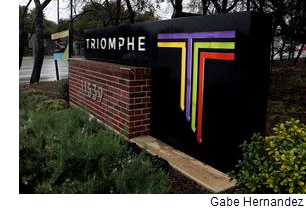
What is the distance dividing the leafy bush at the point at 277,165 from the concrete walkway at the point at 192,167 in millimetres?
316

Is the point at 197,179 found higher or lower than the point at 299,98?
lower

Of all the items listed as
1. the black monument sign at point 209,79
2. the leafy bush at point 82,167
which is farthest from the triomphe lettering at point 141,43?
the leafy bush at point 82,167

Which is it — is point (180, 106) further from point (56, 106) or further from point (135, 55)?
point (56, 106)

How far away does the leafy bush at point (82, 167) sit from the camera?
2887mm

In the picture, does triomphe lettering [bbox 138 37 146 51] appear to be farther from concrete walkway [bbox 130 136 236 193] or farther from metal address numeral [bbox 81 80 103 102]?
Answer: concrete walkway [bbox 130 136 236 193]

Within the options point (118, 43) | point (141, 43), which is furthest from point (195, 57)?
point (118, 43)

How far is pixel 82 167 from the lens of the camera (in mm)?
3232

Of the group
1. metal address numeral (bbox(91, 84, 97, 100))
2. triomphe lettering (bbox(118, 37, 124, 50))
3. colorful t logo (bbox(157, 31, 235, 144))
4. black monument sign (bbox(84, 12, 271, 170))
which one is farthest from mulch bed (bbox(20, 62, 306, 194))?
metal address numeral (bbox(91, 84, 97, 100))

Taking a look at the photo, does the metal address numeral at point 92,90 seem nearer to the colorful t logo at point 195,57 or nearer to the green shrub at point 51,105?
the green shrub at point 51,105

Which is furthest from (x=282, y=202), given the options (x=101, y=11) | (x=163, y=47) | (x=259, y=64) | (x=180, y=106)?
(x=101, y=11)

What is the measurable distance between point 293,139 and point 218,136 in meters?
0.92

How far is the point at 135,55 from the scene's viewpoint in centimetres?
570

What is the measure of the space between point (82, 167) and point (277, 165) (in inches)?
67.5

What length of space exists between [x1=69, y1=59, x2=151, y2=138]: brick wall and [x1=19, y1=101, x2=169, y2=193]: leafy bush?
4.53ft
